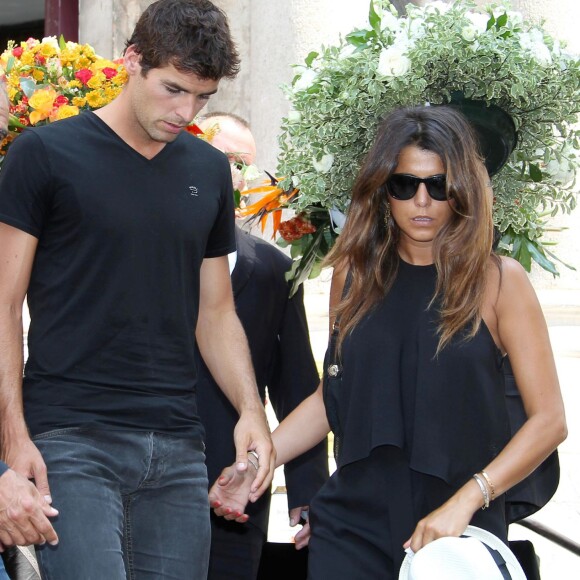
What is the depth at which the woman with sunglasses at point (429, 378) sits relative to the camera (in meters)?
3.02

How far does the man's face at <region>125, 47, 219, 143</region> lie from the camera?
3090mm

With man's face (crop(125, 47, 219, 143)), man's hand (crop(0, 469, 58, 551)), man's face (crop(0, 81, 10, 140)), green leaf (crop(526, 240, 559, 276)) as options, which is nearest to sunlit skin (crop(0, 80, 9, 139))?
man's face (crop(0, 81, 10, 140))

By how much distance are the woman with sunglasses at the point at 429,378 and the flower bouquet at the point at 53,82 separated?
1.27 metres

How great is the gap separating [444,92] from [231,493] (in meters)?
1.31

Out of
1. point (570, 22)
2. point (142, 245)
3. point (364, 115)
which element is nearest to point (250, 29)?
point (570, 22)

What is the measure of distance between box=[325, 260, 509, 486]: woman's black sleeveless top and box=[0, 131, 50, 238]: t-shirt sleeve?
0.87 m

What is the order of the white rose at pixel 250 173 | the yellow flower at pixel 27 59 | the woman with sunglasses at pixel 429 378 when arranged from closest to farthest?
the woman with sunglasses at pixel 429 378, the yellow flower at pixel 27 59, the white rose at pixel 250 173

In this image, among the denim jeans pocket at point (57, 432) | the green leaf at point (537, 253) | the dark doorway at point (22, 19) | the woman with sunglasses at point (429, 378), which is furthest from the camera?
the dark doorway at point (22, 19)

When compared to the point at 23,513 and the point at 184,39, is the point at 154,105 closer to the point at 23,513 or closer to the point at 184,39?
the point at 184,39

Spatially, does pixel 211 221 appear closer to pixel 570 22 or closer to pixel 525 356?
pixel 525 356

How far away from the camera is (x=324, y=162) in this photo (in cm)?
364

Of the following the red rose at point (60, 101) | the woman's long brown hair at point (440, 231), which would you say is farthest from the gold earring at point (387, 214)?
the red rose at point (60, 101)

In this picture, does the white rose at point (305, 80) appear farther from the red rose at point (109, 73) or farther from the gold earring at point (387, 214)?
the red rose at point (109, 73)

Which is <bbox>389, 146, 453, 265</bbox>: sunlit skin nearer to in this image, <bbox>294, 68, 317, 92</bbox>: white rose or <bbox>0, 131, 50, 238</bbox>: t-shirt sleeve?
<bbox>294, 68, 317, 92</bbox>: white rose
